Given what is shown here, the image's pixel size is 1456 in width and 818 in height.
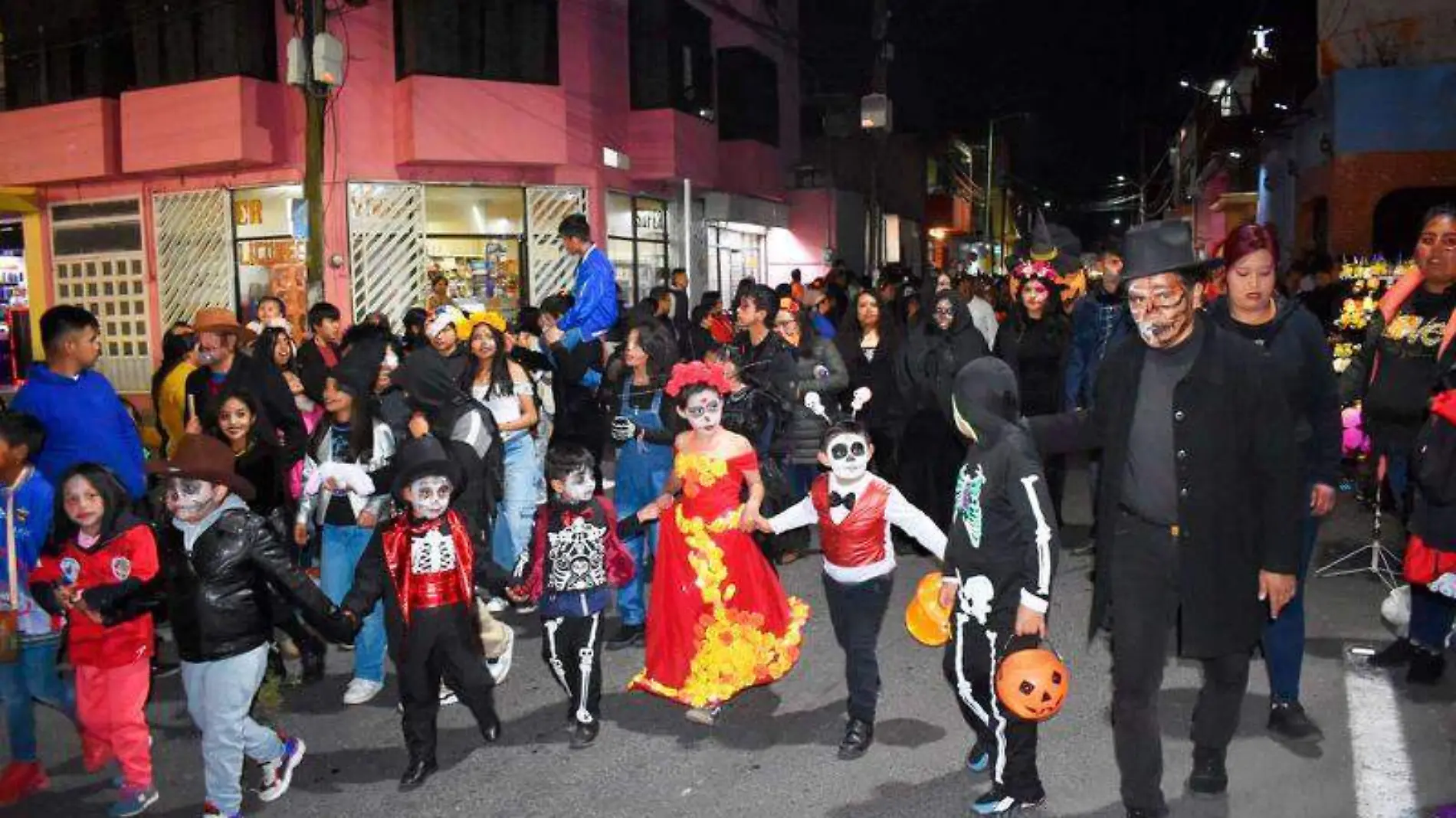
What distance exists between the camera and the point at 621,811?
15.9ft

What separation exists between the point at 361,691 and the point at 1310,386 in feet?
16.3

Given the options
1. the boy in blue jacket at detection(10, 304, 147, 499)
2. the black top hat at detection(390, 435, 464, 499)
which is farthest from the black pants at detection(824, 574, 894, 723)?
the boy in blue jacket at detection(10, 304, 147, 499)

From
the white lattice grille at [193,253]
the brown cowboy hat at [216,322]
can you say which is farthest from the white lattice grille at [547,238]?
the brown cowboy hat at [216,322]

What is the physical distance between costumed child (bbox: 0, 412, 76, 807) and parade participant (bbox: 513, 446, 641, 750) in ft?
6.91

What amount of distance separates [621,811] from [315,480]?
2594mm

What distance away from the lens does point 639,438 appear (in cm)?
731

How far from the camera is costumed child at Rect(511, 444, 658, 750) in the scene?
18.3 feet

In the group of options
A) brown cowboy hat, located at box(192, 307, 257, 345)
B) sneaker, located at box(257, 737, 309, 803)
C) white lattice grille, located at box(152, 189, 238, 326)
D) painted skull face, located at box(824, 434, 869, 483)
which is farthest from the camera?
white lattice grille, located at box(152, 189, 238, 326)

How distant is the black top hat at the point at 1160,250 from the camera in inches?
165

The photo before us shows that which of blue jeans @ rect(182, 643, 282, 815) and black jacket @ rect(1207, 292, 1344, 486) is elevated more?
black jacket @ rect(1207, 292, 1344, 486)

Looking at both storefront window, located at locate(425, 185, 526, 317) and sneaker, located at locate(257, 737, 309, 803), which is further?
storefront window, located at locate(425, 185, 526, 317)

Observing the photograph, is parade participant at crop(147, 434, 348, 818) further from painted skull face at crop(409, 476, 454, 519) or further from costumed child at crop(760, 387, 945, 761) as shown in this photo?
costumed child at crop(760, 387, 945, 761)

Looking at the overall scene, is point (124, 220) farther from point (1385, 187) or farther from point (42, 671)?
point (1385, 187)

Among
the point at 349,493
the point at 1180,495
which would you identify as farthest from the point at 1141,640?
the point at 349,493
